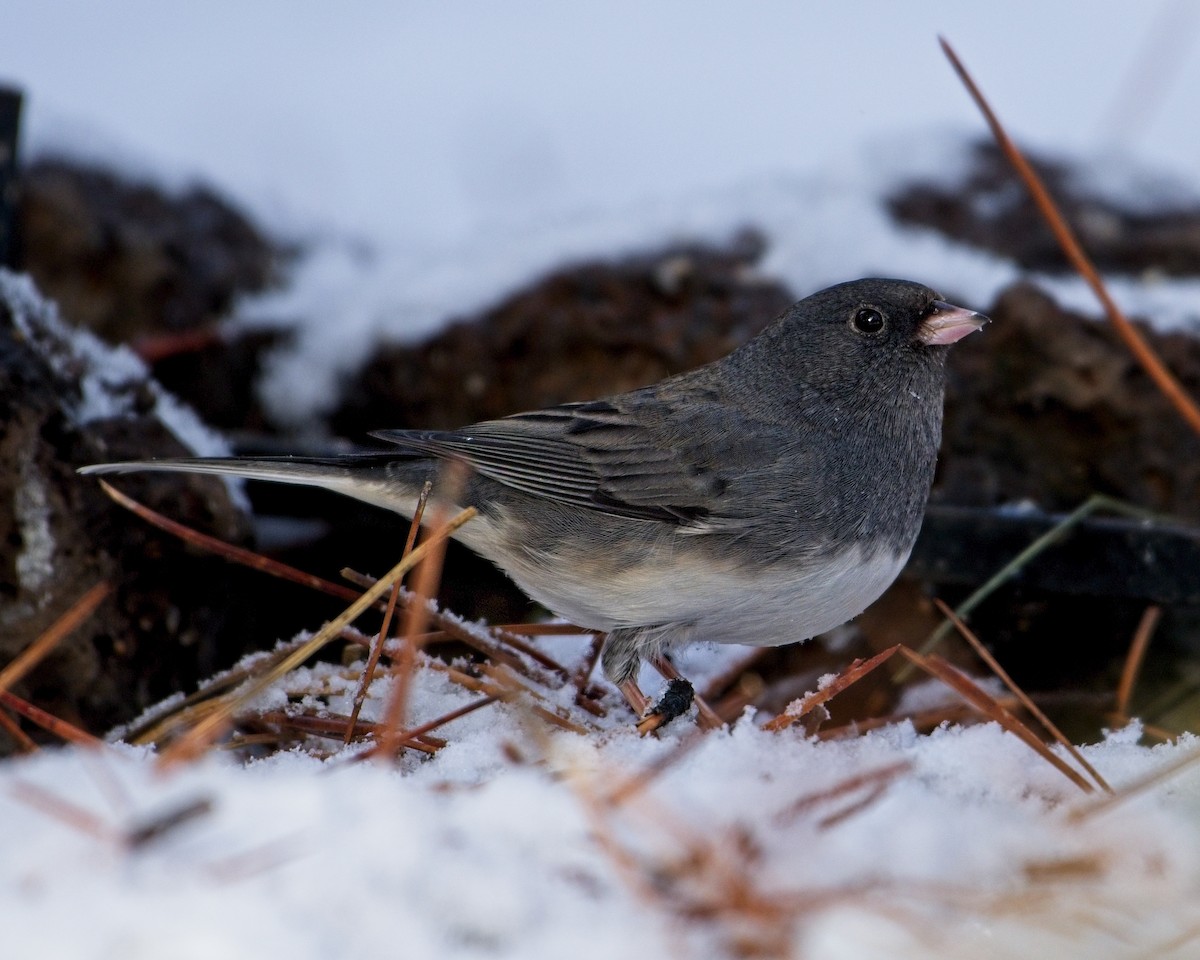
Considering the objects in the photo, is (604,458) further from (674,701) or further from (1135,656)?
(1135,656)

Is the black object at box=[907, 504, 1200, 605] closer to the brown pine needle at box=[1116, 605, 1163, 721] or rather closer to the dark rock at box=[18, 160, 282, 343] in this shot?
the brown pine needle at box=[1116, 605, 1163, 721]

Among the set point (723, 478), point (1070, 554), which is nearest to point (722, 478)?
point (723, 478)

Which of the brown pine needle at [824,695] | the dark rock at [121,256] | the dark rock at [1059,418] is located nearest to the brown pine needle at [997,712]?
the brown pine needle at [824,695]

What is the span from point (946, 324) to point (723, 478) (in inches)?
20.5

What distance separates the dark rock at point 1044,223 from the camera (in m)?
3.52

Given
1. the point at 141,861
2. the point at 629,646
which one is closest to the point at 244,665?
the point at 629,646

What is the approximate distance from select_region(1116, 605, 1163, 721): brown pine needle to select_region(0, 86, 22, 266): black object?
8.55 ft

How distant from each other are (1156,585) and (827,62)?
308cm

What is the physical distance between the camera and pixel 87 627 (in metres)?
2.17

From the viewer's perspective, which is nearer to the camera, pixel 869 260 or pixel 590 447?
pixel 590 447

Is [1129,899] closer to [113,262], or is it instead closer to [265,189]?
[113,262]

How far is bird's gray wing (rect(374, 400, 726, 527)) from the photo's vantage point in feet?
7.41

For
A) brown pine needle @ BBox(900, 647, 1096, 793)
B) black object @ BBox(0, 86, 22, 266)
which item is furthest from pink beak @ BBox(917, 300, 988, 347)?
black object @ BBox(0, 86, 22, 266)

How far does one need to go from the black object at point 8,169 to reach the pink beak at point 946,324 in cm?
210
